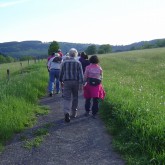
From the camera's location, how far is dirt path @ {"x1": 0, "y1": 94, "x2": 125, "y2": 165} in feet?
22.4

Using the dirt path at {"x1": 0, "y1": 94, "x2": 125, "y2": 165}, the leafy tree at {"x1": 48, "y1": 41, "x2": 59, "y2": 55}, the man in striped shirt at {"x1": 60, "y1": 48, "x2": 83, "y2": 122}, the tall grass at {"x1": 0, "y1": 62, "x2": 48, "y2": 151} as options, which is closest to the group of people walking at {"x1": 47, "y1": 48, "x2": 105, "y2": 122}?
the man in striped shirt at {"x1": 60, "y1": 48, "x2": 83, "y2": 122}

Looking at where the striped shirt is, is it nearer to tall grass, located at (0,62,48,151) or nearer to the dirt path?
the dirt path

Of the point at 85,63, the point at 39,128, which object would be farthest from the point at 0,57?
the point at 39,128

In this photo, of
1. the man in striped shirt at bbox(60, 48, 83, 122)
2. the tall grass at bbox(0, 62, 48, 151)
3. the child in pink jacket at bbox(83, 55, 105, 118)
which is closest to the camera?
the tall grass at bbox(0, 62, 48, 151)

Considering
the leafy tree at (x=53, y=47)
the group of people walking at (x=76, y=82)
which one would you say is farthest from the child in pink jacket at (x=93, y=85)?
the leafy tree at (x=53, y=47)

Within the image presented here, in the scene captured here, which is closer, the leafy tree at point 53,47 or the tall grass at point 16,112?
the tall grass at point 16,112

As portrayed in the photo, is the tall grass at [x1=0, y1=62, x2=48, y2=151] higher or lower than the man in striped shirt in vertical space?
lower

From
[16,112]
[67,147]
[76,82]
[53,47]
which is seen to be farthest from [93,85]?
[53,47]

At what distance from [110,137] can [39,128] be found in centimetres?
222

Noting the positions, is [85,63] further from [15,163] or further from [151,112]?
[15,163]

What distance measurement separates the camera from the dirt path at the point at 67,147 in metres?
6.83

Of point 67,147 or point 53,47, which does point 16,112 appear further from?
point 53,47

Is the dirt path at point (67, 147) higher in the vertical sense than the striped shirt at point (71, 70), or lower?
lower

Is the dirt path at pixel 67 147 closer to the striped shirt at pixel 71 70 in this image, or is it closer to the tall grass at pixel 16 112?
the tall grass at pixel 16 112
